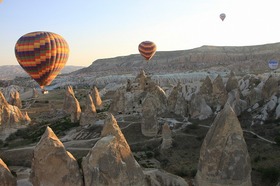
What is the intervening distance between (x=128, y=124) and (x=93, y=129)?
4058 millimetres

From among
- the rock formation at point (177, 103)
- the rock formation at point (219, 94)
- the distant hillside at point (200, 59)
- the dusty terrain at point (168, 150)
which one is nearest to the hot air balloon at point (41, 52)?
the dusty terrain at point (168, 150)

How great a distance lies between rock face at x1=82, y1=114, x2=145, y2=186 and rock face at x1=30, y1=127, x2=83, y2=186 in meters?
0.51

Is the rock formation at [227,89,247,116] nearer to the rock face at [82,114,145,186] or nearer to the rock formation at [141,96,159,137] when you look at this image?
the rock formation at [141,96,159,137]

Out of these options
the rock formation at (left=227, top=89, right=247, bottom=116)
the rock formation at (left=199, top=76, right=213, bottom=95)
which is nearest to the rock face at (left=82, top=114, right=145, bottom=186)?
the rock formation at (left=227, top=89, right=247, bottom=116)

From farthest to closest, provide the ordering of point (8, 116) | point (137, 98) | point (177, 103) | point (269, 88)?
point (137, 98)
point (8, 116)
point (177, 103)
point (269, 88)

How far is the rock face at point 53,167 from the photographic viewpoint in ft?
42.6

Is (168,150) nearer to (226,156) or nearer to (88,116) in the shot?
(226,156)

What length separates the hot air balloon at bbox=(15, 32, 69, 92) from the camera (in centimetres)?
3127

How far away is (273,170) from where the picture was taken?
19203 mm

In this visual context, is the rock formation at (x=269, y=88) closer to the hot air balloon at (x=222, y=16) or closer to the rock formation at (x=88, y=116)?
the rock formation at (x=88, y=116)

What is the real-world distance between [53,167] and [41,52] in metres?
20.8

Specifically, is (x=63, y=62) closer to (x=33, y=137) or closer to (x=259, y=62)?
(x=33, y=137)

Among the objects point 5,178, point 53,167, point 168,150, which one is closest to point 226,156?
point 53,167

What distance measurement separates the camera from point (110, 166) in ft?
43.0
